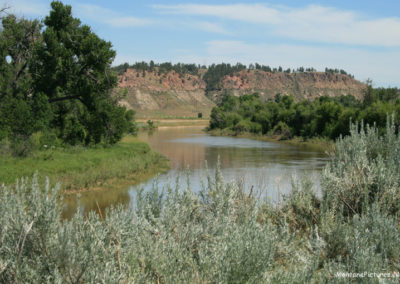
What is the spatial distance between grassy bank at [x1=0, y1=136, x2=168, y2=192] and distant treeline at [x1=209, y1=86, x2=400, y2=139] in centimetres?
1868

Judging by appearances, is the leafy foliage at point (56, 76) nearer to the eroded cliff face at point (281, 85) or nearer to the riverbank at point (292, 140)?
the riverbank at point (292, 140)

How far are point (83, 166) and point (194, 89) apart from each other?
154938mm

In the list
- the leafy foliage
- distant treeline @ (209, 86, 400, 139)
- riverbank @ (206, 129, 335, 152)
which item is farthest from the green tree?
riverbank @ (206, 129, 335, 152)

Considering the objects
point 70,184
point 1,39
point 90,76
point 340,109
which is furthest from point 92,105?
point 340,109

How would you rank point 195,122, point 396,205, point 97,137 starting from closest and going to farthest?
point 396,205, point 97,137, point 195,122

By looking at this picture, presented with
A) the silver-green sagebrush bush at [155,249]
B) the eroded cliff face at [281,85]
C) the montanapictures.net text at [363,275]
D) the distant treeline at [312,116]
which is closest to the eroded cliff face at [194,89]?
the eroded cliff face at [281,85]

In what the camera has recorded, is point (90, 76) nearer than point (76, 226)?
No

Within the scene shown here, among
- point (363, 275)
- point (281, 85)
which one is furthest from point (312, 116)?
point (281, 85)

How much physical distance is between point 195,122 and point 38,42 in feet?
286

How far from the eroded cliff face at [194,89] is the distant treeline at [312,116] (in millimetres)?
50583

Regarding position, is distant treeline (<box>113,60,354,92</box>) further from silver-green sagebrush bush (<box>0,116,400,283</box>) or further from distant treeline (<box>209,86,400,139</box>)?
silver-green sagebrush bush (<box>0,116,400,283</box>)

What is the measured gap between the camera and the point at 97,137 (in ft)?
92.4

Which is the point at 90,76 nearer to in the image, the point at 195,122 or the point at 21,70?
the point at 21,70

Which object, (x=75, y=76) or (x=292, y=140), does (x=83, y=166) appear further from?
(x=292, y=140)
